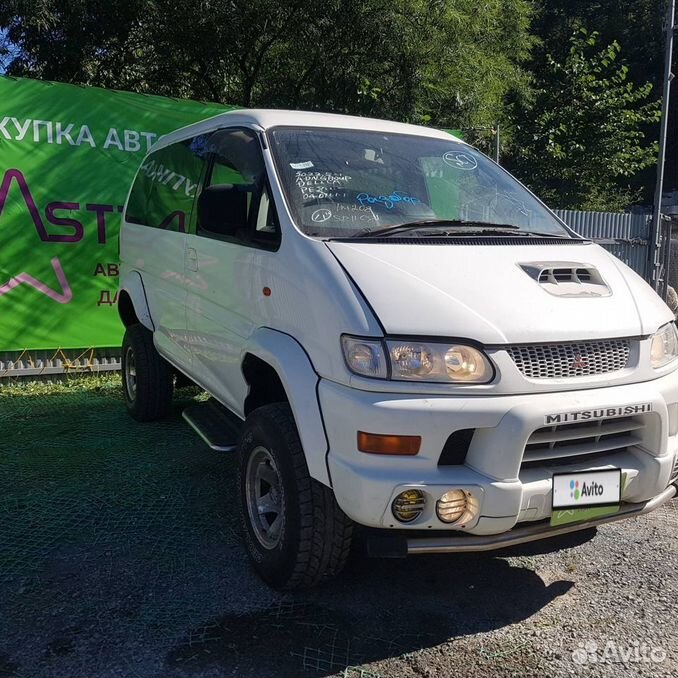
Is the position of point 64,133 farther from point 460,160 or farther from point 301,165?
point 460,160

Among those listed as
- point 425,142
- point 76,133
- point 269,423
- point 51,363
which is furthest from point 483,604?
point 76,133

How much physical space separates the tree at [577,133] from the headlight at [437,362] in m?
16.3

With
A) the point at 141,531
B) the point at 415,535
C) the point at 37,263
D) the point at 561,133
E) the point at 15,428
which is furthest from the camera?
the point at 561,133

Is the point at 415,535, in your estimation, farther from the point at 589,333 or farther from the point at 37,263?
the point at 37,263

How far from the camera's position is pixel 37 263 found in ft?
21.2

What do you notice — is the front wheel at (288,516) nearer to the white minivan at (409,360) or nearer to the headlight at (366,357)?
the white minivan at (409,360)

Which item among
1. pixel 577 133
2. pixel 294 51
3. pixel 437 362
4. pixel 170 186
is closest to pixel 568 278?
pixel 437 362

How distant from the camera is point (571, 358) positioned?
273cm

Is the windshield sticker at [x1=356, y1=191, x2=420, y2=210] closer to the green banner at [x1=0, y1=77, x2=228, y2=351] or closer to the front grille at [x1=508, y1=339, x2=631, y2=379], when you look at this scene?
the front grille at [x1=508, y1=339, x2=631, y2=379]

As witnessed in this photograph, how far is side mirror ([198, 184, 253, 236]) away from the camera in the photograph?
3369 millimetres

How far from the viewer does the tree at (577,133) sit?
17781 mm

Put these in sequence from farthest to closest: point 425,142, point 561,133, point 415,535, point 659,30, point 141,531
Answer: point 659,30
point 561,133
point 425,142
point 141,531
point 415,535

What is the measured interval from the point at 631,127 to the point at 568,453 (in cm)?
1854

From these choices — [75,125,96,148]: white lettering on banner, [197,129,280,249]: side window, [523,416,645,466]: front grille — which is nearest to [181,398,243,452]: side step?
[197,129,280,249]: side window
